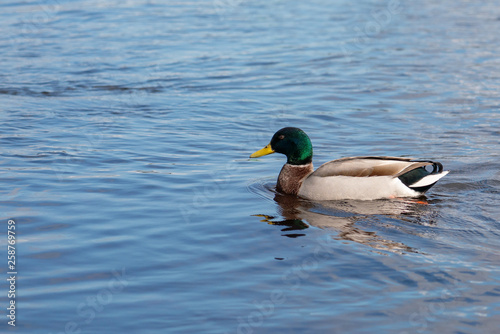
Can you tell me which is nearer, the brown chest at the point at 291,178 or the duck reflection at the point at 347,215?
the duck reflection at the point at 347,215

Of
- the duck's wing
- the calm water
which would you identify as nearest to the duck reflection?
the calm water

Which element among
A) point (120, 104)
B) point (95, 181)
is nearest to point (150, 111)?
point (120, 104)

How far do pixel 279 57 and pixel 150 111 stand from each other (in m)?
5.39

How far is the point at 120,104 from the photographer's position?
41.7 feet

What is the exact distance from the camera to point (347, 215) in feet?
24.6

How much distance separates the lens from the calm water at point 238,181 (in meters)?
5.26

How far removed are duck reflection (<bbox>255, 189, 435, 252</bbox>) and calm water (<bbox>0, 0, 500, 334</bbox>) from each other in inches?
1.4

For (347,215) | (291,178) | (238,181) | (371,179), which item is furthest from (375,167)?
(238,181)

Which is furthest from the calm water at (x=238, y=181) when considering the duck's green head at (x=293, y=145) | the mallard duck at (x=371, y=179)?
the duck's green head at (x=293, y=145)

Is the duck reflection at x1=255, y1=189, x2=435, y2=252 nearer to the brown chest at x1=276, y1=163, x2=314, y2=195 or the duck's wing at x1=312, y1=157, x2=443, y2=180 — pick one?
the brown chest at x1=276, y1=163, x2=314, y2=195

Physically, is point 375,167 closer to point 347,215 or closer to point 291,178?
point 347,215

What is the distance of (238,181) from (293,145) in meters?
0.79

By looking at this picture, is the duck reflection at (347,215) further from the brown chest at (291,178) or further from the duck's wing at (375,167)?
the duck's wing at (375,167)

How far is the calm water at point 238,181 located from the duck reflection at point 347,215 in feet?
0.12
